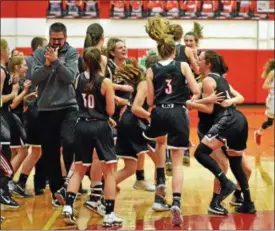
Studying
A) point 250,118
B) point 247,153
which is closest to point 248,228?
point 247,153

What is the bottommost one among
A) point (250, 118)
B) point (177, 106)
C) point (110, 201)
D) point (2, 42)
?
point (250, 118)

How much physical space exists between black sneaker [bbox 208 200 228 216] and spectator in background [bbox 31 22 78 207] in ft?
5.27

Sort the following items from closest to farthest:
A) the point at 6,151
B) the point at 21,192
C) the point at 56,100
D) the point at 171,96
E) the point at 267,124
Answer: the point at 171,96 → the point at 56,100 → the point at 6,151 → the point at 21,192 → the point at 267,124

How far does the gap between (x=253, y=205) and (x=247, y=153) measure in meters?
3.84

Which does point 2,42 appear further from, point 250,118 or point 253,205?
point 250,118

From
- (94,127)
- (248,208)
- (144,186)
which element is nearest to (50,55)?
(94,127)

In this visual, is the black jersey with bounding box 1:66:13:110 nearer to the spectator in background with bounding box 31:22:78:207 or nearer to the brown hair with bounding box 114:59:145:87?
the spectator in background with bounding box 31:22:78:207

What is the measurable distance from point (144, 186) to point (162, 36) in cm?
232

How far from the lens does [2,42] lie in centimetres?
743

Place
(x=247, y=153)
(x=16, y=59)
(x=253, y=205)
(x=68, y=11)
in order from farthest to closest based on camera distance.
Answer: (x=68, y=11) → (x=247, y=153) → (x=16, y=59) → (x=253, y=205)

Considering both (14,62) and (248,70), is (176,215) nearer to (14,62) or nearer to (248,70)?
(14,62)

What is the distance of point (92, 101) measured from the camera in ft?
21.4

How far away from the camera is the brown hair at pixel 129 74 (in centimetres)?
747

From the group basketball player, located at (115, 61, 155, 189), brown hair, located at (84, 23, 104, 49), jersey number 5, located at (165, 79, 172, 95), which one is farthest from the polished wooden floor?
brown hair, located at (84, 23, 104, 49)
